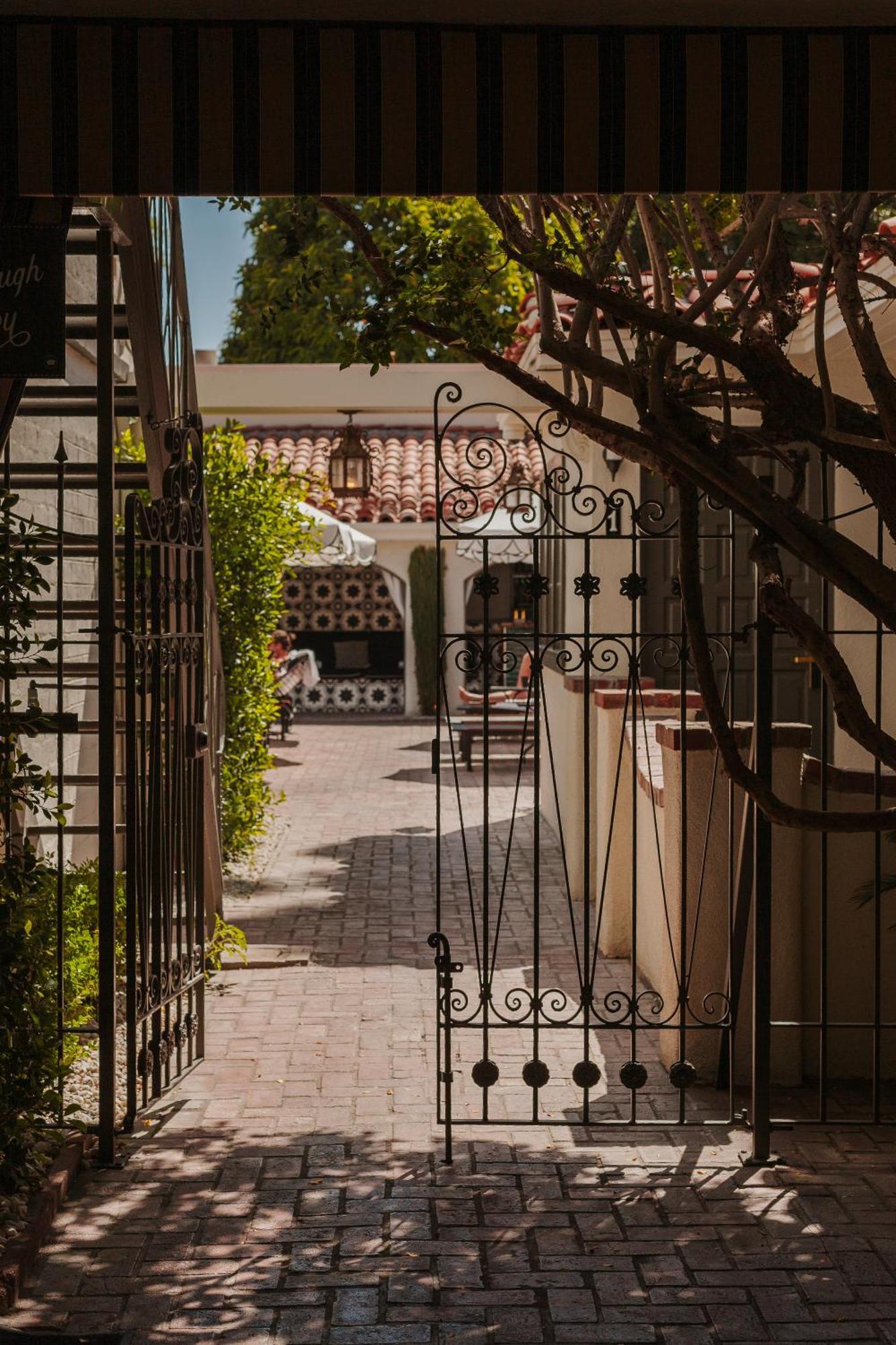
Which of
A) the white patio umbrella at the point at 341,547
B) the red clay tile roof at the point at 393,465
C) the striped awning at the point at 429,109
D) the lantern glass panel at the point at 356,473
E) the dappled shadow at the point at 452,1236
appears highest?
the red clay tile roof at the point at 393,465

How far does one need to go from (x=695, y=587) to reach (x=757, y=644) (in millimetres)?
959

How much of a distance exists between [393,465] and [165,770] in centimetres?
2032

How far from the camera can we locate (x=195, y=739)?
629 centimetres

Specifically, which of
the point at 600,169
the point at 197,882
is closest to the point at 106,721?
the point at 197,882

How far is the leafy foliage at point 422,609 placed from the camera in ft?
77.2

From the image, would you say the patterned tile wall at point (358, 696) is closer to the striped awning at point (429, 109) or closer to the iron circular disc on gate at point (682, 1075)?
the iron circular disc on gate at point (682, 1075)

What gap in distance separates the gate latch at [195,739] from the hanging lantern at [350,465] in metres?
11.7

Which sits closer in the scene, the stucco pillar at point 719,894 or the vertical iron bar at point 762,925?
the vertical iron bar at point 762,925

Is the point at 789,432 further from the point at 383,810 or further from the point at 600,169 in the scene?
the point at 383,810

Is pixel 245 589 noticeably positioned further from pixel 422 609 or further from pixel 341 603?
pixel 341 603

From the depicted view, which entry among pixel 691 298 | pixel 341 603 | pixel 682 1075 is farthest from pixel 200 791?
pixel 341 603

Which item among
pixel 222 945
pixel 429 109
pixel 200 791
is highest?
pixel 429 109

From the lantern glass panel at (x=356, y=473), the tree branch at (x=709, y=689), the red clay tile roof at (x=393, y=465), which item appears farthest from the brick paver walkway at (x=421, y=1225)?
the red clay tile roof at (x=393, y=465)

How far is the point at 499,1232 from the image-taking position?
4719 millimetres
